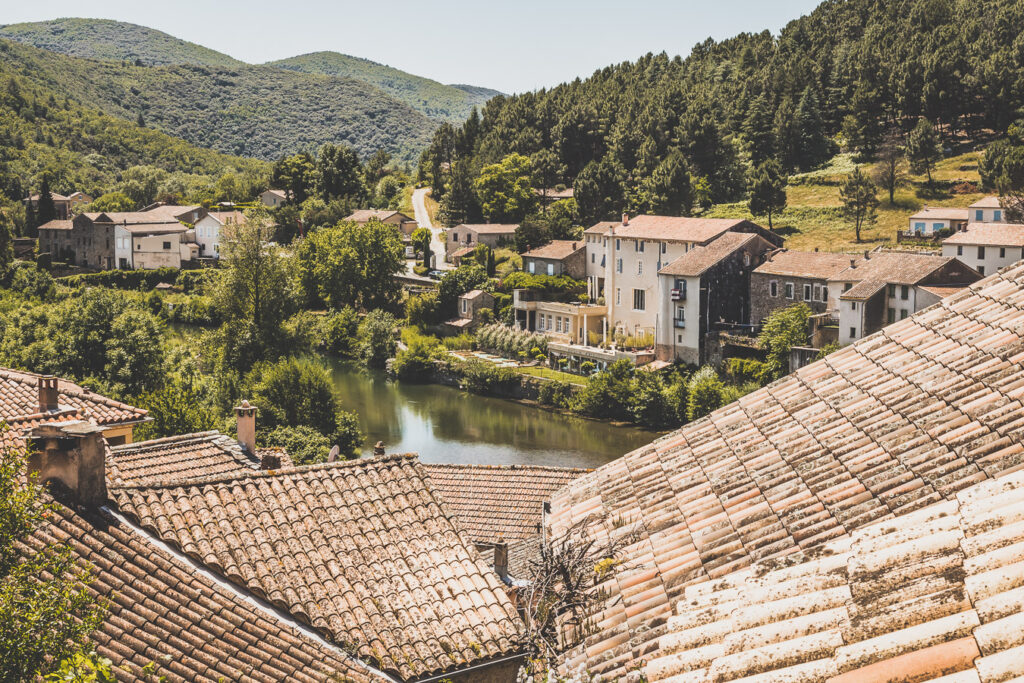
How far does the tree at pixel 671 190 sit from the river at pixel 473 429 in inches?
995

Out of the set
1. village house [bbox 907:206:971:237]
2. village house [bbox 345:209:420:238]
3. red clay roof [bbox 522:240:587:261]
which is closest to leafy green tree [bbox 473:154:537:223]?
village house [bbox 345:209:420:238]

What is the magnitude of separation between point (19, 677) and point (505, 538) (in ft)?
44.9

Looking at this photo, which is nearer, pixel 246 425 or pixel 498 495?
pixel 246 425

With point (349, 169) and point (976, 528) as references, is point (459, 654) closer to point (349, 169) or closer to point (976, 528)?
point (976, 528)

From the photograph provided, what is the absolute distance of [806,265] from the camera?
5153 centimetres

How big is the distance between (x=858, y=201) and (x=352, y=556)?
2514 inches

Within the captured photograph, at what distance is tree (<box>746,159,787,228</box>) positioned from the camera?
70.9 m

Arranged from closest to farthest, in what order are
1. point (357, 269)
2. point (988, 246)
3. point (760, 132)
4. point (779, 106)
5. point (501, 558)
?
point (501, 558) → point (988, 246) → point (357, 269) → point (760, 132) → point (779, 106)

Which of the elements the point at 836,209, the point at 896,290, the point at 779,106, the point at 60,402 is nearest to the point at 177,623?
the point at 60,402

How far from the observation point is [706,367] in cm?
5156

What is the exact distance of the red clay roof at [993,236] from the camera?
4881 centimetres

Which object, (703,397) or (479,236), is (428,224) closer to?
(479,236)

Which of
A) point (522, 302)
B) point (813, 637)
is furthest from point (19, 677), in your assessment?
point (522, 302)

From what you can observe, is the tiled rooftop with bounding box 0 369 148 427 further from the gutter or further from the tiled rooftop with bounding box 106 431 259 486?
the gutter
